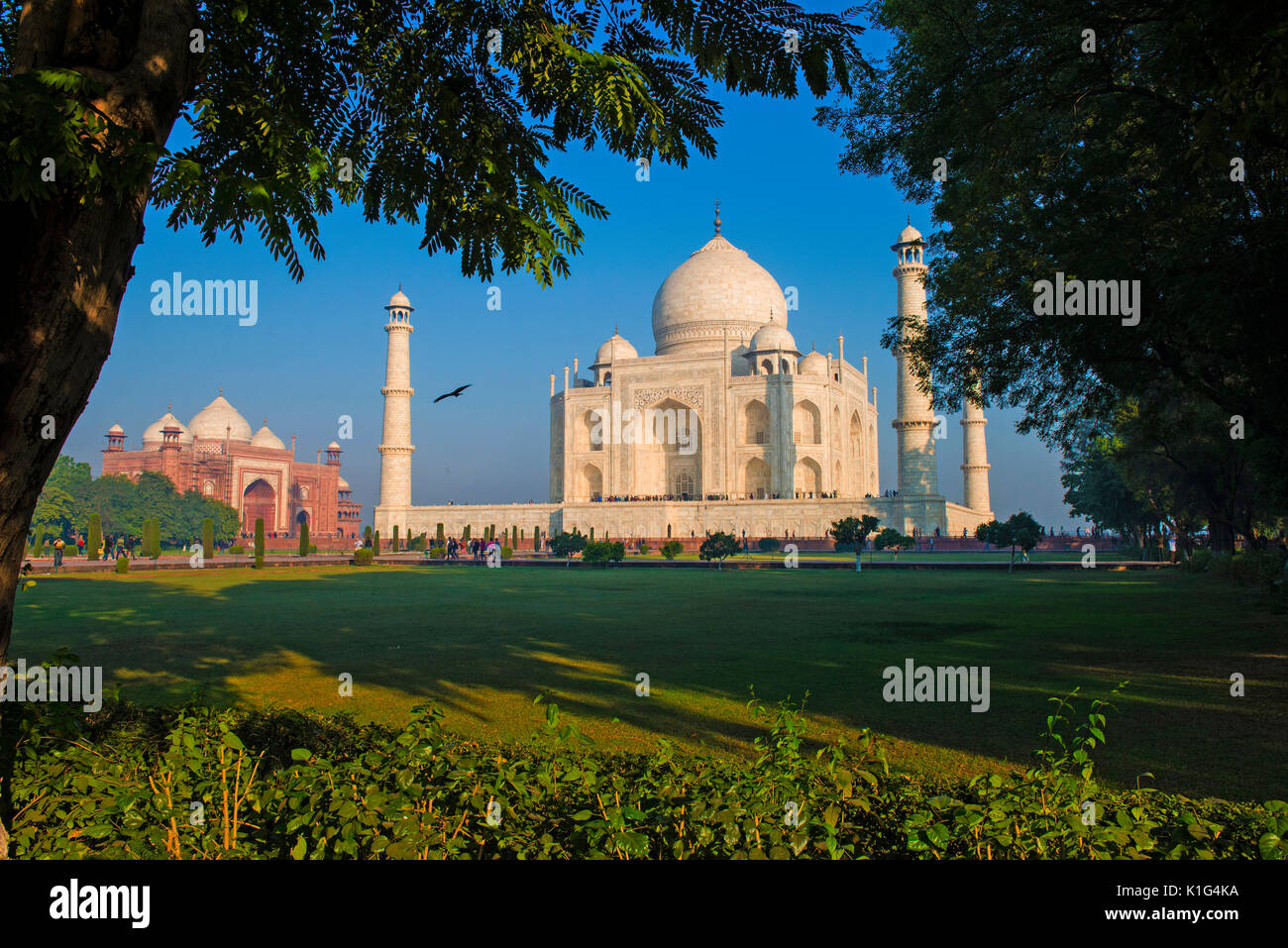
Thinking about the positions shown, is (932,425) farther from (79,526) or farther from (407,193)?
(79,526)

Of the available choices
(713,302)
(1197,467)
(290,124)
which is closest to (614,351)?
(713,302)

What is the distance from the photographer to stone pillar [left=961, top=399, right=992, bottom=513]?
3828cm

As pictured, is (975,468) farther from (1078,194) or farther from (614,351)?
(1078,194)

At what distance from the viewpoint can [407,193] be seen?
11.4 ft

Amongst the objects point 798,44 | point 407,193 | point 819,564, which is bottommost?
point 819,564

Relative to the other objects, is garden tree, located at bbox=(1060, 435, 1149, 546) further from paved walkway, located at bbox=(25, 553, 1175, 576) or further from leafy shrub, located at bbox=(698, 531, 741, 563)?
leafy shrub, located at bbox=(698, 531, 741, 563)

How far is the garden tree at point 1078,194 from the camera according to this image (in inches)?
242

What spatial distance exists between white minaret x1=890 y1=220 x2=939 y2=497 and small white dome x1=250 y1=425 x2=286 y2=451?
40.1 meters

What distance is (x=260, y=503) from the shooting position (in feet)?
179

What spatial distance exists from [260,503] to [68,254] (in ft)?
187

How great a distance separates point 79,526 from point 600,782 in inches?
1877

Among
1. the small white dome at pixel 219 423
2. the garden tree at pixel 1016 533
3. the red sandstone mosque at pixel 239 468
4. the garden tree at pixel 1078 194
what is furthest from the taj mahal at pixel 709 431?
the garden tree at pixel 1078 194

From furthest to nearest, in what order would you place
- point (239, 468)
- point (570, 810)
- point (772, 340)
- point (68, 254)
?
point (239, 468) → point (772, 340) → point (570, 810) → point (68, 254)
